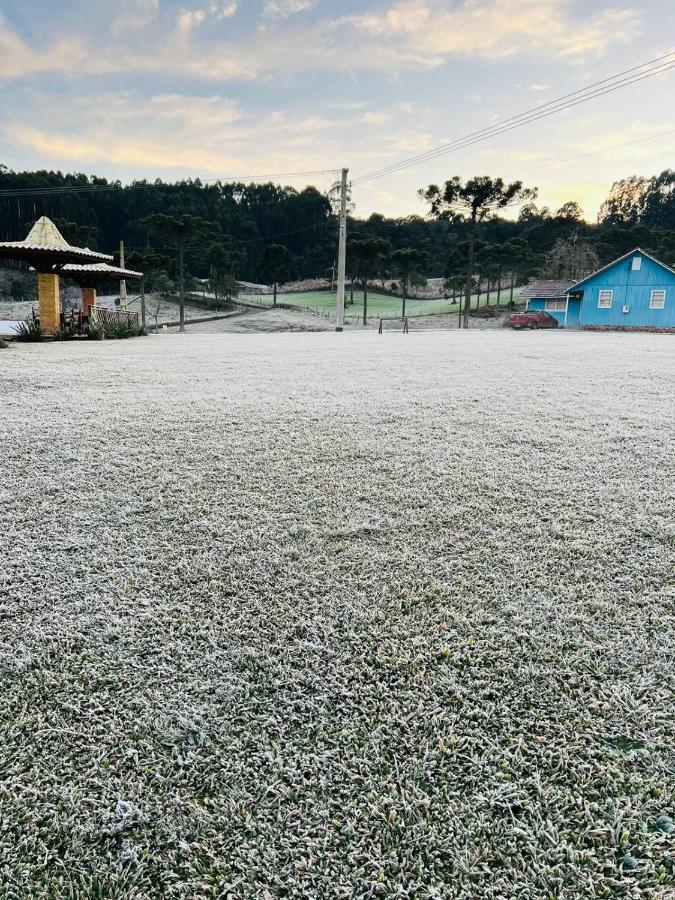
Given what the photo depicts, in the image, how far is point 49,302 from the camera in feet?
43.0

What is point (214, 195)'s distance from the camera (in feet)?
231

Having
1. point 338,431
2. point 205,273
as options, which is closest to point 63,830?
point 338,431

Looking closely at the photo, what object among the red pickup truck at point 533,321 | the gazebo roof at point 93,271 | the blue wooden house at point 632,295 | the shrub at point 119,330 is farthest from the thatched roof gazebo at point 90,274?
the blue wooden house at point 632,295

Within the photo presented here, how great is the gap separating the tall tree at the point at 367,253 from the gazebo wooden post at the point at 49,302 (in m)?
28.0

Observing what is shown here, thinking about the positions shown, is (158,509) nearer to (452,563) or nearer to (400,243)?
(452,563)

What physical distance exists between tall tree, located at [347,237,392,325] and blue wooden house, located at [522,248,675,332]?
15741 mm

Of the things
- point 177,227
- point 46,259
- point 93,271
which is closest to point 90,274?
point 93,271

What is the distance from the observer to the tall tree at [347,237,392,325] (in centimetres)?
3919

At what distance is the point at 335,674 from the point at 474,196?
3870cm

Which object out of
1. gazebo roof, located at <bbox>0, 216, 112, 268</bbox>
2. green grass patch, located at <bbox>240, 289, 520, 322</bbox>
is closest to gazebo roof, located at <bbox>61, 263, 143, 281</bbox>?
gazebo roof, located at <bbox>0, 216, 112, 268</bbox>

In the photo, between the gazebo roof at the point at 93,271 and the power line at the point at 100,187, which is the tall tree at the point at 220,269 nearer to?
the power line at the point at 100,187

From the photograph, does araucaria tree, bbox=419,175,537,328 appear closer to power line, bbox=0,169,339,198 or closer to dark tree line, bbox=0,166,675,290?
dark tree line, bbox=0,166,675,290

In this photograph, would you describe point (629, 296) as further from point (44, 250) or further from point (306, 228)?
point (306, 228)

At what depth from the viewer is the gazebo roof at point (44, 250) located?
497 inches
